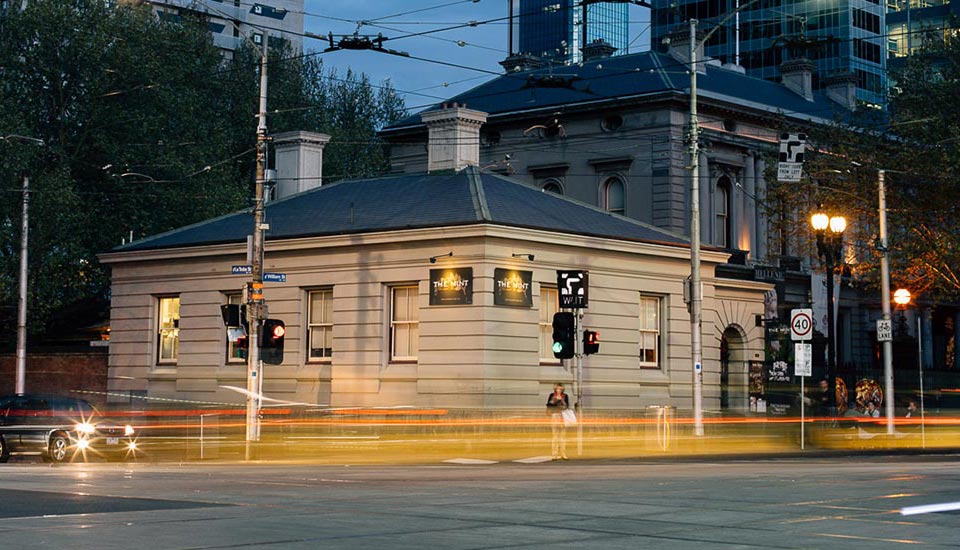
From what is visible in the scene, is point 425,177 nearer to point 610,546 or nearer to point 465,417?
point 465,417

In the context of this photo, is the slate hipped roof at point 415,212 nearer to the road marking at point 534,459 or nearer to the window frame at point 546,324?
the window frame at point 546,324

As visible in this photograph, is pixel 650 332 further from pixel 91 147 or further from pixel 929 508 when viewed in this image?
pixel 91 147

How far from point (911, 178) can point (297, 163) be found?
2143cm

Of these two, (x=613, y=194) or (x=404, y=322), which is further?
(x=613, y=194)

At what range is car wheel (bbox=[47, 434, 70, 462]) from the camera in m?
31.1

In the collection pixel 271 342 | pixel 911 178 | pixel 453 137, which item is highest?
pixel 453 137

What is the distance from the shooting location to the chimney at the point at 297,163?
49125 millimetres

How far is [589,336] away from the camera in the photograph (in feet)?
109

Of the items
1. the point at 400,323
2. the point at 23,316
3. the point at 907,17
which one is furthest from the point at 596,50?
the point at 907,17

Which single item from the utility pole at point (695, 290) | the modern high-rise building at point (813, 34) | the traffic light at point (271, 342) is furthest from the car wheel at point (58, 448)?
the modern high-rise building at point (813, 34)

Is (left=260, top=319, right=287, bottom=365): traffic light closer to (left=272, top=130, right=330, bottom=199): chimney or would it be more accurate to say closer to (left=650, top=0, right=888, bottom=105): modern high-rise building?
(left=272, top=130, right=330, bottom=199): chimney

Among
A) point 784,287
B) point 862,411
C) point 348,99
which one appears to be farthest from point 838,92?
point 862,411

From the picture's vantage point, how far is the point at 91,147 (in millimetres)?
63812

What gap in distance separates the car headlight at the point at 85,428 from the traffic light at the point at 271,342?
4.03 m
